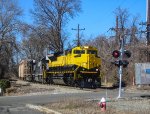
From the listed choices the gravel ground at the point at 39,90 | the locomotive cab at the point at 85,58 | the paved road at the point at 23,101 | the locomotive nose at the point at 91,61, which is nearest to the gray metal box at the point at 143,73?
the locomotive cab at the point at 85,58

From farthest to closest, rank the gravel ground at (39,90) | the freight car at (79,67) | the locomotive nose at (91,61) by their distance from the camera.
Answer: the freight car at (79,67) < the locomotive nose at (91,61) < the gravel ground at (39,90)

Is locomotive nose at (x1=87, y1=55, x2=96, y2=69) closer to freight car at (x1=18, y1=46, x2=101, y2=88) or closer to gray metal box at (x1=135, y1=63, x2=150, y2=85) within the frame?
freight car at (x1=18, y1=46, x2=101, y2=88)

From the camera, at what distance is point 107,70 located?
Result: 180 ft

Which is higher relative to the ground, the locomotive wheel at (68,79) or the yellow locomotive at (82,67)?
the yellow locomotive at (82,67)

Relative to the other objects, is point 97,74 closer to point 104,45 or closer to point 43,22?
point 104,45

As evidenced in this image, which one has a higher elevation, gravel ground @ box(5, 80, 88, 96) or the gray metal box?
the gray metal box

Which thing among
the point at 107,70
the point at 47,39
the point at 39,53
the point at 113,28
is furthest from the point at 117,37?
the point at 39,53

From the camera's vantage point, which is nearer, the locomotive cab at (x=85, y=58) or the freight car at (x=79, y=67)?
the locomotive cab at (x=85, y=58)

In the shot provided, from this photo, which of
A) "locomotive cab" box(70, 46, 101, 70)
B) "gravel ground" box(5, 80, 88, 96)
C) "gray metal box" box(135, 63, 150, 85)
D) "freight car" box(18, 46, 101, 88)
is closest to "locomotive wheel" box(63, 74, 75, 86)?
"freight car" box(18, 46, 101, 88)

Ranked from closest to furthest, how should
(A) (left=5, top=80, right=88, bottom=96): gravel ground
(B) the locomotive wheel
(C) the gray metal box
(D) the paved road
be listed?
(D) the paved road, (A) (left=5, top=80, right=88, bottom=96): gravel ground, (C) the gray metal box, (B) the locomotive wheel

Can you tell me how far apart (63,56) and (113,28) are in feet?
75.2

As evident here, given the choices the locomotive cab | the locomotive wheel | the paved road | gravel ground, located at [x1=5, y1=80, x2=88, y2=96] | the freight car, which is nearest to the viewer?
the paved road

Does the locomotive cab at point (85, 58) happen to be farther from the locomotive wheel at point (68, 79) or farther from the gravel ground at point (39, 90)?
the gravel ground at point (39, 90)

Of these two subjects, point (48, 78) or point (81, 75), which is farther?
point (48, 78)
